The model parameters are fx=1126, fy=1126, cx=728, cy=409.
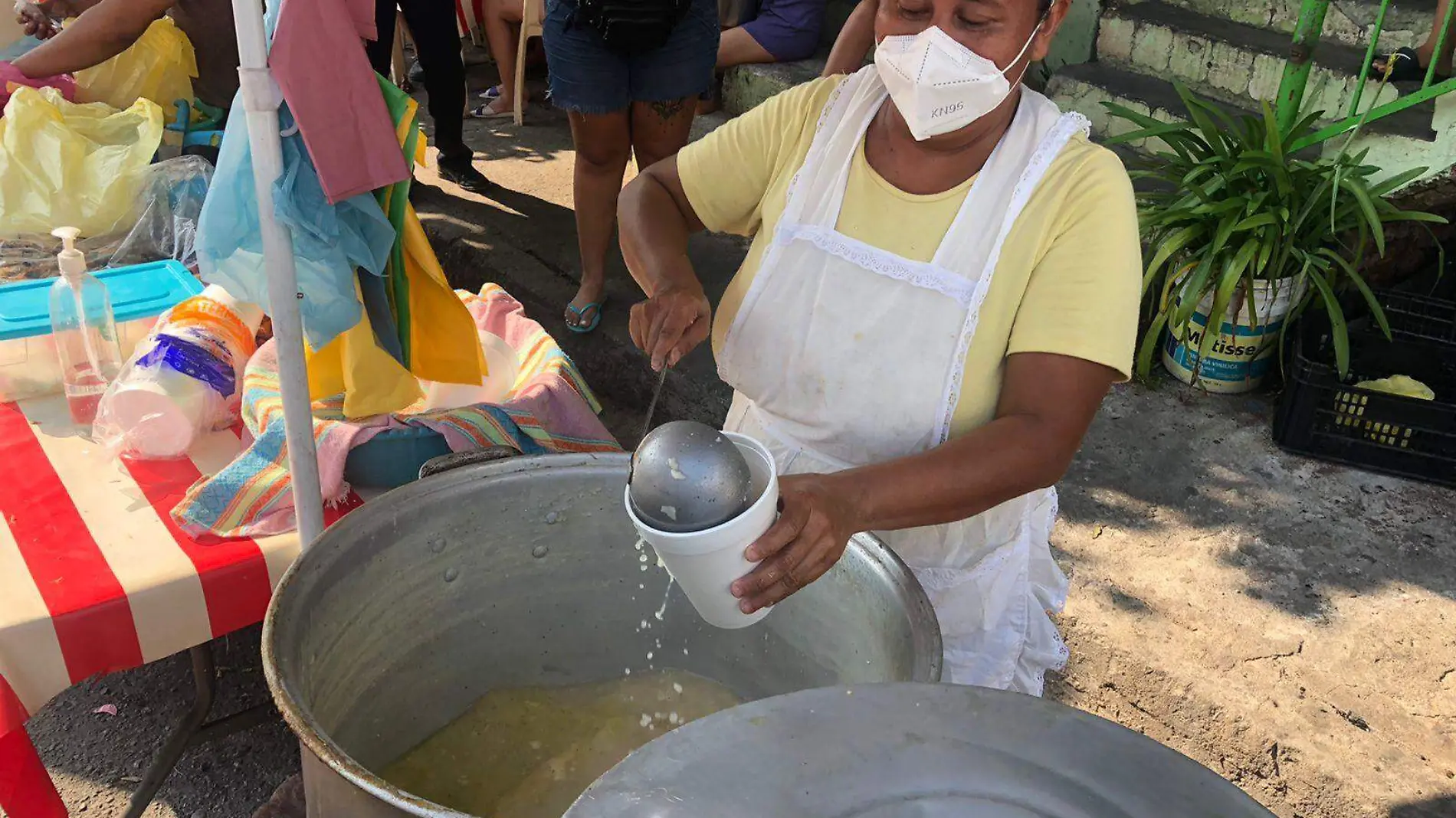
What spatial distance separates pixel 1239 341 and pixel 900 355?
2.60 metres

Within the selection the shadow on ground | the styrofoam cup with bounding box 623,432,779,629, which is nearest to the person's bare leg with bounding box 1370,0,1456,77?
the styrofoam cup with bounding box 623,432,779,629

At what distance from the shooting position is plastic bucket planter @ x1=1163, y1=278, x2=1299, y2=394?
11.7 ft

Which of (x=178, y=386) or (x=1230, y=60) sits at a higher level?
(x=1230, y=60)

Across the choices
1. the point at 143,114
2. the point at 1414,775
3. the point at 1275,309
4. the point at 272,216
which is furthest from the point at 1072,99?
the point at 272,216

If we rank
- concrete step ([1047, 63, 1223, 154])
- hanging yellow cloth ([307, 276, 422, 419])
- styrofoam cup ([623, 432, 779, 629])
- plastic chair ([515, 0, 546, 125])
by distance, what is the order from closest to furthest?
styrofoam cup ([623, 432, 779, 629]) → hanging yellow cloth ([307, 276, 422, 419]) → concrete step ([1047, 63, 1223, 154]) → plastic chair ([515, 0, 546, 125])

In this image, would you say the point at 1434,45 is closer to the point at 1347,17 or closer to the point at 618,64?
the point at 1347,17

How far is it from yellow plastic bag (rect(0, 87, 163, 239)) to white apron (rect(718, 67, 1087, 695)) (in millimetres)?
1918

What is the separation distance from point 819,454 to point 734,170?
42 centimetres

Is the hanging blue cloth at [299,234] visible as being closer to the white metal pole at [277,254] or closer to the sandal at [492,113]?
the white metal pole at [277,254]

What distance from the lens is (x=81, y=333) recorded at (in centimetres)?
215

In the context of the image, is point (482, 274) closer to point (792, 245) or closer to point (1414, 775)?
point (792, 245)

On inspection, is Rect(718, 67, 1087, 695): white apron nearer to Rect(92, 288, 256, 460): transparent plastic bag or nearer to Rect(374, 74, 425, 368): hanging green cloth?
Rect(374, 74, 425, 368): hanging green cloth

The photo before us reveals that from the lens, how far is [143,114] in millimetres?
2936

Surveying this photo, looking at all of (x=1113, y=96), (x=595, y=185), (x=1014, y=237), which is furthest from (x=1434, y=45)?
(x=1014, y=237)
